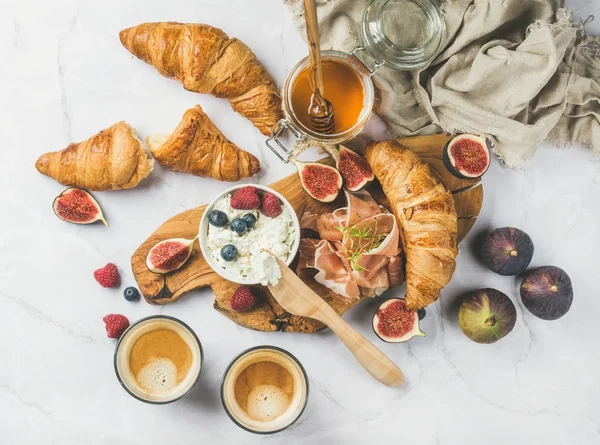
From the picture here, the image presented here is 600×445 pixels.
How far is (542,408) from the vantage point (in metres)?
A: 2.50

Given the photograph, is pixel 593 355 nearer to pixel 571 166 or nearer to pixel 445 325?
pixel 445 325

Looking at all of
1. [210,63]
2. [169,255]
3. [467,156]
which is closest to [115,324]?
[169,255]

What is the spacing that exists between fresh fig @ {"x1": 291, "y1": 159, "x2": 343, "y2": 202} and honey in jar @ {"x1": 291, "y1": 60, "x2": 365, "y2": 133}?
6.9 inches

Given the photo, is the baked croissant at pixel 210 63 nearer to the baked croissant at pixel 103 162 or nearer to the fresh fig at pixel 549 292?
the baked croissant at pixel 103 162

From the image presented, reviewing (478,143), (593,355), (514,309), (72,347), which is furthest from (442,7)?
(72,347)

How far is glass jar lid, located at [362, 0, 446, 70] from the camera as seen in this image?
2.27 m

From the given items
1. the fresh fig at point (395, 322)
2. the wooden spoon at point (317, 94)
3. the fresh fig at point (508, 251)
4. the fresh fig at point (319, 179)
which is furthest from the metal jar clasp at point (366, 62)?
the fresh fig at point (395, 322)

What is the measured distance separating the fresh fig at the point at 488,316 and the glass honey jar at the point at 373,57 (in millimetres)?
885

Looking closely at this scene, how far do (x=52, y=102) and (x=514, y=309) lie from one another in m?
2.23

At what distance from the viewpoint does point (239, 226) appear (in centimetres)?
216

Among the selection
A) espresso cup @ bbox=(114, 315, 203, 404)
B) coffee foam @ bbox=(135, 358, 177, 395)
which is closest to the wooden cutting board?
espresso cup @ bbox=(114, 315, 203, 404)

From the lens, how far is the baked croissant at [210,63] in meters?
2.28

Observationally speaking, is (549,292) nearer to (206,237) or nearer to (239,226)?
(239,226)

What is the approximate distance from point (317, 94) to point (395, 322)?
1.01m
